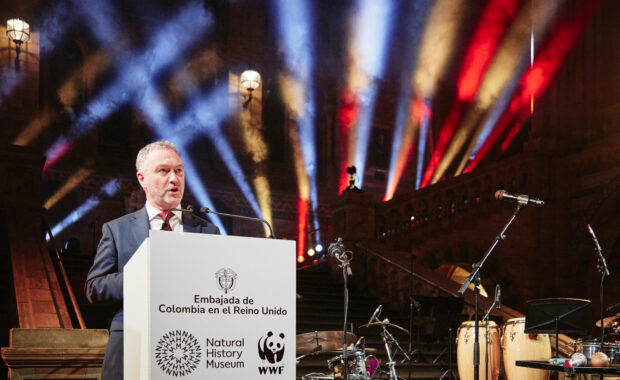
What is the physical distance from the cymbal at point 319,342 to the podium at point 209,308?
4343 millimetres

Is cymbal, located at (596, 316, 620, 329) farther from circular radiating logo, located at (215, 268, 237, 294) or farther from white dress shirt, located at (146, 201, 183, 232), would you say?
circular radiating logo, located at (215, 268, 237, 294)

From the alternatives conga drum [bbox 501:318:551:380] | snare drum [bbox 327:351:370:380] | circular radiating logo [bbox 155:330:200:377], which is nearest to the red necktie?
circular radiating logo [bbox 155:330:200:377]

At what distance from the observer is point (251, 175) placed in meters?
18.6

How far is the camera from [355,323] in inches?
418

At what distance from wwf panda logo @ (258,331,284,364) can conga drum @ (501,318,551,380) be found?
20.6ft

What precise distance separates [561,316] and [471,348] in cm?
164

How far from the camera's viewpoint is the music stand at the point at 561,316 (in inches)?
268

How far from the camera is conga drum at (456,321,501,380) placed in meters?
8.29

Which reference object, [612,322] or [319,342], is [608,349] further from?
[319,342]

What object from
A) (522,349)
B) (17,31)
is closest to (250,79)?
(17,31)

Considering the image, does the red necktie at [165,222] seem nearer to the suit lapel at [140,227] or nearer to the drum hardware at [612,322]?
the suit lapel at [140,227]

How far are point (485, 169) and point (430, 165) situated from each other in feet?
19.9

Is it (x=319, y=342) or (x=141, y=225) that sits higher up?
(x=141, y=225)

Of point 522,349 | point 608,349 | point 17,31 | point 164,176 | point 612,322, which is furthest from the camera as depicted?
point 17,31
